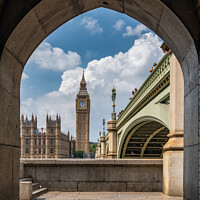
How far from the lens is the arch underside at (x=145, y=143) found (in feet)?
98.5

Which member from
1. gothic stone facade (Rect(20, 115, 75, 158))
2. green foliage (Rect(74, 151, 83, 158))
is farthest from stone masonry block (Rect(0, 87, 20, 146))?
green foliage (Rect(74, 151, 83, 158))

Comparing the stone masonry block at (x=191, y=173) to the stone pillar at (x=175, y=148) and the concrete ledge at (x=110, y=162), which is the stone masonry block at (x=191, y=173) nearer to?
the stone pillar at (x=175, y=148)

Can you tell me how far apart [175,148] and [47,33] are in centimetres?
481

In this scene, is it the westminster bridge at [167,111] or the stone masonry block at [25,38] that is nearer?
the stone masonry block at [25,38]

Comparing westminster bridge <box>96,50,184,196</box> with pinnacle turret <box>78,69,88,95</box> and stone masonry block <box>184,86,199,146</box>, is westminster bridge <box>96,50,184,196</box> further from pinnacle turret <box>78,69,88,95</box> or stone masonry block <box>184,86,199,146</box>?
pinnacle turret <box>78,69,88,95</box>

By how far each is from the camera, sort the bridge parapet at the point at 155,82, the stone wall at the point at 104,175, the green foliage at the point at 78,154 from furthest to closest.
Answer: the green foliage at the point at 78,154, the bridge parapet at the point at 155,82, the stone wall at the point at 104,175

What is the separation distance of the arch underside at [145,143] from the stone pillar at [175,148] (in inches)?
755

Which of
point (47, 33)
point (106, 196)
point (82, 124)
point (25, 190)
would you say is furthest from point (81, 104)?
point (47, 33)

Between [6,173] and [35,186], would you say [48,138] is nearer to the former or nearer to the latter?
[35,186]

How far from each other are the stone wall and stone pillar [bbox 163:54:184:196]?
22.1 inches

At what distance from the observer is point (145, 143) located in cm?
3481

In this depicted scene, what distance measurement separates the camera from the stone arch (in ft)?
15.2

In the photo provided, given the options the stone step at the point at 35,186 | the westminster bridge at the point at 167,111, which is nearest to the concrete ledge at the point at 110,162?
the westminster bridge at the point at 167,111

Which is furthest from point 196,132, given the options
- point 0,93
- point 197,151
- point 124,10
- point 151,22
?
point 0,93
